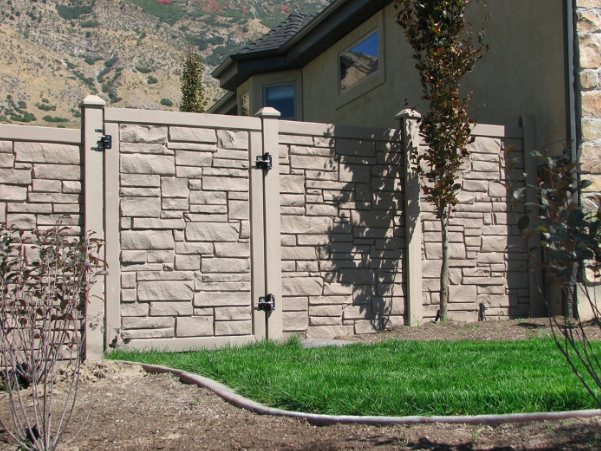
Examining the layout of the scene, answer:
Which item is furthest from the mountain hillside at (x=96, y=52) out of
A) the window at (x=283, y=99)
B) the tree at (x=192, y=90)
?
the window at (x=283, y=99)

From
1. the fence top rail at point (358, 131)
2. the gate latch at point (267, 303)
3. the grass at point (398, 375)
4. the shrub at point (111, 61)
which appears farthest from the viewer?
the shrub at point (111, 61)

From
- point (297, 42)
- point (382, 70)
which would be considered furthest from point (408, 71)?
point (297, 42)

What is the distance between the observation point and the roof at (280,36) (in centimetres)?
1532

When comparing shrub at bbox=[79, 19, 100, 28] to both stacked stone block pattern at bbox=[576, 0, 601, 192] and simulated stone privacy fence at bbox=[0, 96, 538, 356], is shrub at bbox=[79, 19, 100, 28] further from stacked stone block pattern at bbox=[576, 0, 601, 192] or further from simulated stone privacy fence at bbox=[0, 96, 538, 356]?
stacked stone block pattern at bbox=[576, 0, 601, 192]

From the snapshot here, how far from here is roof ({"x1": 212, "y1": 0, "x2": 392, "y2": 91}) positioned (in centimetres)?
1290

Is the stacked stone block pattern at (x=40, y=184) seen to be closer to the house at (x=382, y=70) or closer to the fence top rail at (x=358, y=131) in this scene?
the fence top rail at (x=358, y=131)

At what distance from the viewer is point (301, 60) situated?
15.3 m

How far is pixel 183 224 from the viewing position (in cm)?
754

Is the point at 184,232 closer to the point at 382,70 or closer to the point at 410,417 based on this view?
the point at 410,417

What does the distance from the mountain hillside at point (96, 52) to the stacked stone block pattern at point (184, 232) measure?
4142cm

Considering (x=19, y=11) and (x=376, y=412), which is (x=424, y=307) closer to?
(x=376, y=412)

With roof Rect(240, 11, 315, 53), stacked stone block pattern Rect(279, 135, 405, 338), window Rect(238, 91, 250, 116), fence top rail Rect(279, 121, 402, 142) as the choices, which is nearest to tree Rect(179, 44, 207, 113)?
window Rect(238, 91, 250, 116)

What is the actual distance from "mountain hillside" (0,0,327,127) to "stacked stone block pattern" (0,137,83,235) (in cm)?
4132

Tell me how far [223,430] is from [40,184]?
410 centimetres
